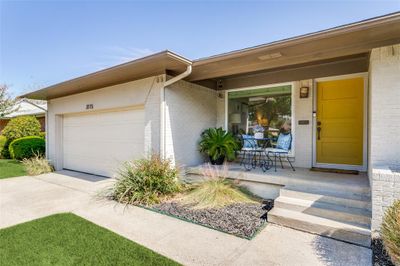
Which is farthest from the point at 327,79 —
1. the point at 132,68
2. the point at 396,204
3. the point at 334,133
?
the point at 132,68

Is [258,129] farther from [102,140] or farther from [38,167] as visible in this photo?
[38,167]

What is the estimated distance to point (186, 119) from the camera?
601 cm

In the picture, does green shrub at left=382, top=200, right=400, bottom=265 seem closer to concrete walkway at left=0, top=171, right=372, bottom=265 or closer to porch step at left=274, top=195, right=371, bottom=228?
concrete walkway at left=0, top=171, right=372, bottom=265

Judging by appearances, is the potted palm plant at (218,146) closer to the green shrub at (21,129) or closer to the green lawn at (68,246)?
the green lawn at (68,246)

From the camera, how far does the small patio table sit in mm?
5801

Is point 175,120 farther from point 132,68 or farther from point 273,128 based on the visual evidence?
point 273,128

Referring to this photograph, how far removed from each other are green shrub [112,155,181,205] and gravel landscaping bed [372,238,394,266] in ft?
11.6

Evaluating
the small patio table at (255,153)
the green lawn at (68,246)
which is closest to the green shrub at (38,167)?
the green lawn at (68,246)

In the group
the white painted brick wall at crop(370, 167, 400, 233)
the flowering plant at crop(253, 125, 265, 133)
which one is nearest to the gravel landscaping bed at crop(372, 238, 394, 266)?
the white painted brick wall at crop(370, 167, 400, 233)

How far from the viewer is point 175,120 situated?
568 centimetres

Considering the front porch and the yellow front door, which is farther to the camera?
the yellow front door

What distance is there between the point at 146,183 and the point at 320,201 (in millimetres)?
3368

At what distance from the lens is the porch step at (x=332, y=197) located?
348 cm

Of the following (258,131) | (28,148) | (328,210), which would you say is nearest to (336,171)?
(328,210)
